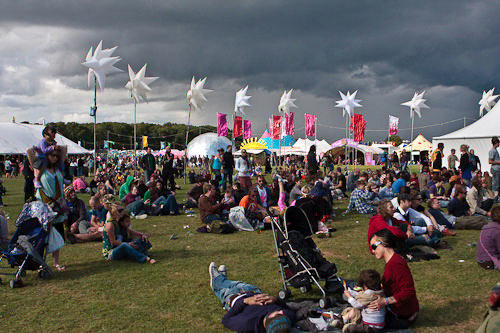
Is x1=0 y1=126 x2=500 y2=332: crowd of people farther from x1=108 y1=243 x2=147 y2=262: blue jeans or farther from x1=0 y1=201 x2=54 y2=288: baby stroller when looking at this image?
x1=0 y1=201 x2=54 y2=288: baby stroller

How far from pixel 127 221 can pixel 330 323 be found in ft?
14.0

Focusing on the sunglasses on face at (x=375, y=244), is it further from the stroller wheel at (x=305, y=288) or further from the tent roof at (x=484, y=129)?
the tent roof at (x=484, y=129)

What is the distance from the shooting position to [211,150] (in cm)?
6912

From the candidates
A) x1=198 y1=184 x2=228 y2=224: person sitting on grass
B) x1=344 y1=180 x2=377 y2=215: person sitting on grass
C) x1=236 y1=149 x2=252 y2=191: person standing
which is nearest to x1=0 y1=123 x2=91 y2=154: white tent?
x1=236 y1=149 x2=252 y2=191: person standing

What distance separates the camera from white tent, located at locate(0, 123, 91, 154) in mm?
45469

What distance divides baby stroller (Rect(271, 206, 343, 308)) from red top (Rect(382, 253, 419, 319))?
3.19 feet

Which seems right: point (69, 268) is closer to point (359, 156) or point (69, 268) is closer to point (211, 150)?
point (359, 156)

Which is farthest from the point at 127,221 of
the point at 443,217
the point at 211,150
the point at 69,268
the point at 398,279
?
the point at 211,150

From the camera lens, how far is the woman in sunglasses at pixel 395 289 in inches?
152

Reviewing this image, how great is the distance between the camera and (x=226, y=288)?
4.86 metres

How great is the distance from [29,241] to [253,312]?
3.80m

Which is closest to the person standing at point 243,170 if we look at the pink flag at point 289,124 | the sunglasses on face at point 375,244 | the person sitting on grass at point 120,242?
the person sitting on grass at point 120,242

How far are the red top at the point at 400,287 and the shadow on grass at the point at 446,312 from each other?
1.10 feet

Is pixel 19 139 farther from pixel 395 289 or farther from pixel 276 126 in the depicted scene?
pixel 395 289
